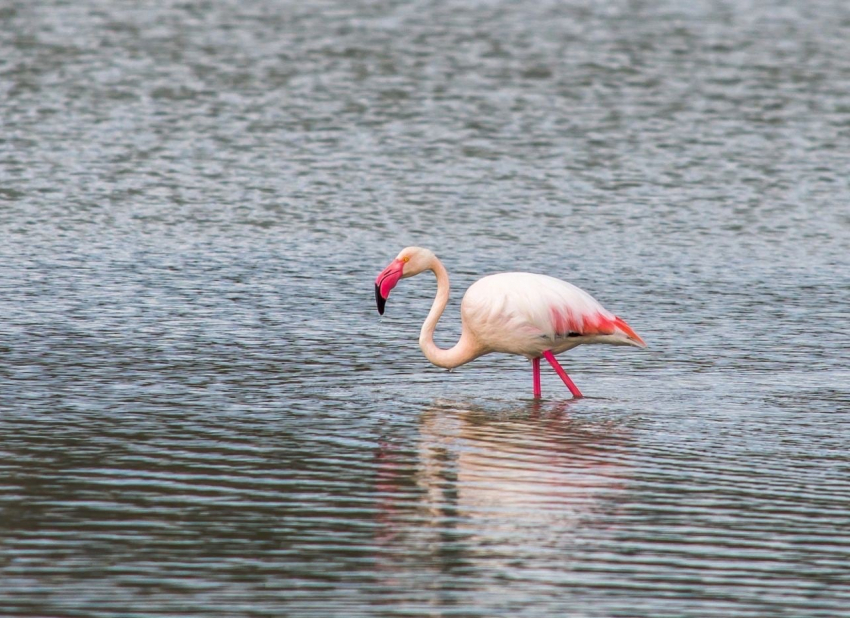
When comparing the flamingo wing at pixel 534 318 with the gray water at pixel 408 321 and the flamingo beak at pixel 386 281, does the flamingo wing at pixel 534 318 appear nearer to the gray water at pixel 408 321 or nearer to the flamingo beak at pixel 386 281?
the gray water at pixel 408 321

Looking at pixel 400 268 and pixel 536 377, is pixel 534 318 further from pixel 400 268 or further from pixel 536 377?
pixel 400 268

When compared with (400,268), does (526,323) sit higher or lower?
lower

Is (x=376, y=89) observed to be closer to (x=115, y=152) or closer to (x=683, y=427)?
(x=115, y=152)

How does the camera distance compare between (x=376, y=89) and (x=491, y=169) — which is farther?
(x=376, y=89)

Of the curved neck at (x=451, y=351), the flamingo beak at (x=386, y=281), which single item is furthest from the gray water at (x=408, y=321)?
the flamingo beak at (x=386, y=281)

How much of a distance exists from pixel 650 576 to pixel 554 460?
7.15ft

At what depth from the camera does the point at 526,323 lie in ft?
35.9

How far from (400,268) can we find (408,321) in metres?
1.78

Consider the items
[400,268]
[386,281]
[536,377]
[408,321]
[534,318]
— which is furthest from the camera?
[408,321]

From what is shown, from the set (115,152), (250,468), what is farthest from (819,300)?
(115,152)

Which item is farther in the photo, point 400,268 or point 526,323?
point 400,268

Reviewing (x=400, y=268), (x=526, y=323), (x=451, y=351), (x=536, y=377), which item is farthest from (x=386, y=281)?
(x=536, y=377)

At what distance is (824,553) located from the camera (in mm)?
7348

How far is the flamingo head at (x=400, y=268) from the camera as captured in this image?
11242mm
